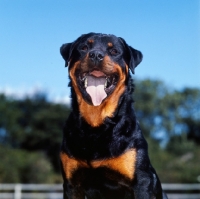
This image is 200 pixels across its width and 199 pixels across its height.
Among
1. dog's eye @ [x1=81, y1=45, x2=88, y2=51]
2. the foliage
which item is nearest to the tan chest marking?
dog's eye @ [x1=81, y1=45, x2=88, y2=51]

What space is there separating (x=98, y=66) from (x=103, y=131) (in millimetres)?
655

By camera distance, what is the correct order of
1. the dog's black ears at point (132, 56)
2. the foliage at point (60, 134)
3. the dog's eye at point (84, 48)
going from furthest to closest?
the foliage at point (60, 134), the dog's black ears at point (132, 56), the dog's eye at point (84, 48)

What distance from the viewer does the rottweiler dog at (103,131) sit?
182 inches

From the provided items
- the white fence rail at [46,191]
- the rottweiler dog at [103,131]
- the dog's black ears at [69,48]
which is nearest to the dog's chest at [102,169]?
the rottweiler dog at [103,131]

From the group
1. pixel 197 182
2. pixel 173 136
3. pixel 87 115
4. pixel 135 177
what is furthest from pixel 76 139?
pixel 173 136

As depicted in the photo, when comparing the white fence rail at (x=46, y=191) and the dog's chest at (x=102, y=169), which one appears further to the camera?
the white fence rail at (x=46, y=191)

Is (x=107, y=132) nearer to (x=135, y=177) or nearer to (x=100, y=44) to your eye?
(x=135, y=177)

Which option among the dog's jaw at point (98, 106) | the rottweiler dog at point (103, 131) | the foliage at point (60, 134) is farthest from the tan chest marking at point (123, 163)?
the foliage at point (60, 134)

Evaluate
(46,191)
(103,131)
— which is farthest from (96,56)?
(46,191)

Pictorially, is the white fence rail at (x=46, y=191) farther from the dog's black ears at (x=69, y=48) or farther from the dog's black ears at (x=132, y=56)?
the dog's black ears at (x=132, y=56)

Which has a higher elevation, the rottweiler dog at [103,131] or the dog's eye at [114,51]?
the dog's eye at [114,51]

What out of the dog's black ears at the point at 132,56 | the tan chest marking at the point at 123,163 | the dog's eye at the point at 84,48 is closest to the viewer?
the tan chest marking at the point at 123,163

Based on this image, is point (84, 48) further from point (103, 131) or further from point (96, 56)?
point (103, 131)

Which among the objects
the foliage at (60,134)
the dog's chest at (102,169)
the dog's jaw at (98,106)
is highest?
the dog's jaw at (98,106)
